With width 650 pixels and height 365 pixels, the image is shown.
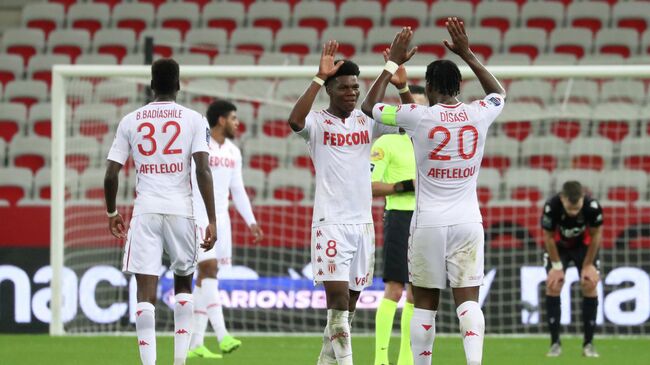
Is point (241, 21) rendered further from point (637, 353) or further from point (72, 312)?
point (637, 353)

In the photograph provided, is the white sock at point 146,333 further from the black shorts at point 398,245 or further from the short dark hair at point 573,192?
the short dark hair at point 573,192

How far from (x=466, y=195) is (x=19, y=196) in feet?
33.9

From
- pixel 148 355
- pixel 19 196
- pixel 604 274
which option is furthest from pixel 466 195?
pixel 19 196

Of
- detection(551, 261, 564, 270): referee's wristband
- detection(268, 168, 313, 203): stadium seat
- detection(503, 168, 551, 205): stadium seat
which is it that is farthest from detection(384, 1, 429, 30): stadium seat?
detection(551, 261, 564, 270): referee's wristband

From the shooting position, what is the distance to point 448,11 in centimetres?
1973

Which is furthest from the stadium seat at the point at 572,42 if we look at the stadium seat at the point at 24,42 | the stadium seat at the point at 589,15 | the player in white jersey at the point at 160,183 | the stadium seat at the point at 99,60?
the player in white jersey at the point at 160,183

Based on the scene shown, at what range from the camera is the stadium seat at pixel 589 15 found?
19.4 meters

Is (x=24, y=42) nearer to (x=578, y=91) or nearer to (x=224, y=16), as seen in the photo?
(x=224, y=16)

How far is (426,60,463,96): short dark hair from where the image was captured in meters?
7.39

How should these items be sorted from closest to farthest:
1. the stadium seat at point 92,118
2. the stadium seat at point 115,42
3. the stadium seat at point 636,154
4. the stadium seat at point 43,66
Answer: the stadium seat at point 92,118, the stadium seat at point 636,154, the stadium seat at point 43,66, the stadium seat at point 115,42

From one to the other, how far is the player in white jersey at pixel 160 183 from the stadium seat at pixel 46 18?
13.1 metres

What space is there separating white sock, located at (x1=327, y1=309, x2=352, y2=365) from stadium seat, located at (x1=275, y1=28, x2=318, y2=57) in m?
11.8

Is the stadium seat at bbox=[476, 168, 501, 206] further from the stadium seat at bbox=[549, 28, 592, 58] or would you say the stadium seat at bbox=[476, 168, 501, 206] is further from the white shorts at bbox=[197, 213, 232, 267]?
the white shorts at bbox=[197, 213, 232, 267]

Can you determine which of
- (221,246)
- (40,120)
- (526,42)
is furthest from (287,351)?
(526,42)
